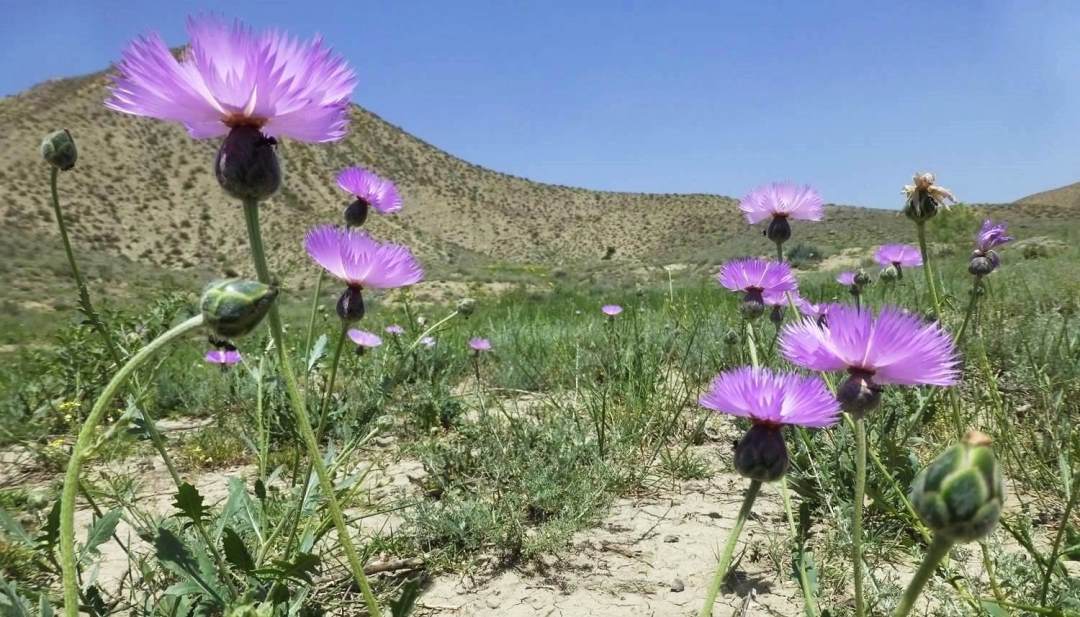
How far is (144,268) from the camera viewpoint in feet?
85.8

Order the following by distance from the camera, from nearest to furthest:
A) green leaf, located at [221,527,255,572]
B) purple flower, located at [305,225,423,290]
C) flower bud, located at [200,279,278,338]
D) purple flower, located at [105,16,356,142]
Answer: flower bud, located at [200,279,278,338], purple flower, located at [105,16,356,142], green leaf, located at [221,527,255,572], purple flower, located at [305,225,423,290]

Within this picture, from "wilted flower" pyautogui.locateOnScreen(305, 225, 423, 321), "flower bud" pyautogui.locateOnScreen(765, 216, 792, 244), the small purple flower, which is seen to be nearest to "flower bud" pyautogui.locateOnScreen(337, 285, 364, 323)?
"wilted flower" pyautogui.locateOnScreen(305, 225, 423, 321)

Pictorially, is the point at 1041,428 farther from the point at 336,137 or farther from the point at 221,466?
the point at 221,466

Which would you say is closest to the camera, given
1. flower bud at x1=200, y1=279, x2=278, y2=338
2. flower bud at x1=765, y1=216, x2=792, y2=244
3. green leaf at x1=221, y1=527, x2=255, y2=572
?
flower bud at x1=200, y1=279, x2=278, y2=338

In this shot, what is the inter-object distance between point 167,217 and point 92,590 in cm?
3486

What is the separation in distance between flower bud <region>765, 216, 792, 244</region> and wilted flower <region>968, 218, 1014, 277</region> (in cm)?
57

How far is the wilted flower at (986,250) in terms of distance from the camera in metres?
2.04

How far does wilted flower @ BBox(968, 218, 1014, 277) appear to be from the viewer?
2045 mm

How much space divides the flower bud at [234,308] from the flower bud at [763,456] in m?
0.74

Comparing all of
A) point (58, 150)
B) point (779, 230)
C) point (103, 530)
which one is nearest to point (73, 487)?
point (103, 530)

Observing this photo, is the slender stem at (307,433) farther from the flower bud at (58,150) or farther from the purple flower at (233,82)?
the flower bud at (58,150)

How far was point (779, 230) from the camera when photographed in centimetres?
226

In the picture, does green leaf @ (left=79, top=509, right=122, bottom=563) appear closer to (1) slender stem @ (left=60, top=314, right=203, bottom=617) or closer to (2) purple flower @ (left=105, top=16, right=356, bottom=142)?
(1) slender stem @ (left=60, top=314, right=203, bottom=617)

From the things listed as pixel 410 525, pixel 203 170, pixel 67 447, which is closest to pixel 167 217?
pixel 203 170
